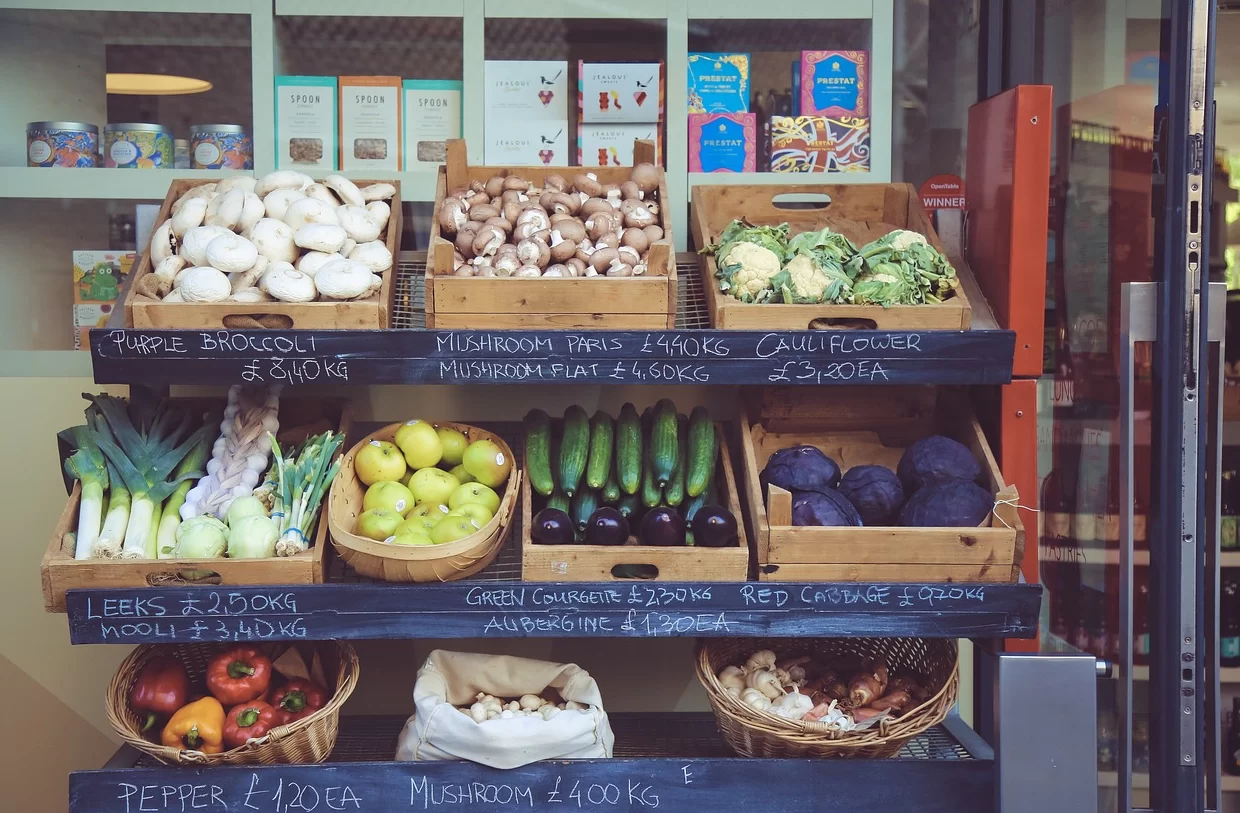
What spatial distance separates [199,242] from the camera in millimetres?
2504

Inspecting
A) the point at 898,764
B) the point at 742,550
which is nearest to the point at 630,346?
the point at 742,550

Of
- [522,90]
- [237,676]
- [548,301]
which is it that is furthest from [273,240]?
[237,676]

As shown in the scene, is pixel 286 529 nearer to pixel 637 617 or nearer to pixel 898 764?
pixel 637 617

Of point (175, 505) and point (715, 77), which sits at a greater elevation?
point (715, 77)

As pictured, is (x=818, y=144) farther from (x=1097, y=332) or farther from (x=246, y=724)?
(x=246, y=724)

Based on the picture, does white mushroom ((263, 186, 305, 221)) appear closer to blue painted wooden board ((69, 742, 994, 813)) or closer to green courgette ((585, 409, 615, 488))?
green courgette ((585, 409, 615, 488))

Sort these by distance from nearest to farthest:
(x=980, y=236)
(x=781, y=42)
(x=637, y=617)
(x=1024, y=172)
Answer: (x=637, y=617), (x=1024, y=172), (x=980, y=236), (x=781, y=42)

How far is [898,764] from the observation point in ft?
7.91

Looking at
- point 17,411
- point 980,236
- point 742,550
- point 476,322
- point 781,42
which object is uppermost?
point 781,42

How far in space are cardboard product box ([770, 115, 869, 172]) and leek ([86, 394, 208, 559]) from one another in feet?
5.78

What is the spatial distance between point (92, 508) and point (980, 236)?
2.29 meters

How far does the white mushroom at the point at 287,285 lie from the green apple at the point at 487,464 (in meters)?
0.54

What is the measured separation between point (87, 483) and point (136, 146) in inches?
40.8

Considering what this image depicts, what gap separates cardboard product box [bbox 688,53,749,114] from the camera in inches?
120
